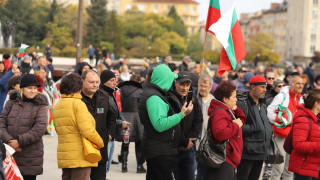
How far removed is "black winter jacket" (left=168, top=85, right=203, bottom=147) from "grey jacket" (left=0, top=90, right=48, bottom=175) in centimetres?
144

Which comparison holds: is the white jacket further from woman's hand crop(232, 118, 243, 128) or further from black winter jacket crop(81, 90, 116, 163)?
black winter jacket crop(81, 90, 116, 163)

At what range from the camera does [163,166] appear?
7.37 metres

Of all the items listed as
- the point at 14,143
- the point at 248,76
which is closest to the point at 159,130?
the point at 14,143

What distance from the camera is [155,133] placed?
7.32m

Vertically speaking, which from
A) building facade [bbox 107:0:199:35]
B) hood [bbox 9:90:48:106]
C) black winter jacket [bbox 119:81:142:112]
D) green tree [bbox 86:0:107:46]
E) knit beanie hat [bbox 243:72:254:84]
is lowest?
black winter jacket [bbox 119:81:142:112]

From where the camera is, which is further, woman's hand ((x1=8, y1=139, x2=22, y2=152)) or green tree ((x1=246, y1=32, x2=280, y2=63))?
green tree ((x1=246, y1=32, x2=280, y2=63))

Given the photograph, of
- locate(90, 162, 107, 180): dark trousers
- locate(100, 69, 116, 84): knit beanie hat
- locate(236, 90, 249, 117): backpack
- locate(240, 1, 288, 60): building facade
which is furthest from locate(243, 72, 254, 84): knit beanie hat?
locate(240, 1, 288, 60): building facade

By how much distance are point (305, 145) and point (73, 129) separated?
8.31 feet

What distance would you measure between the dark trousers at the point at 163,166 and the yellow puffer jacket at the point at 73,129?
2.12 ft

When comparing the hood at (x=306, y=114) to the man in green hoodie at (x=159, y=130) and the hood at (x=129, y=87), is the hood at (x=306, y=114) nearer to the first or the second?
the man in green hoodie at (x=159, y=130)

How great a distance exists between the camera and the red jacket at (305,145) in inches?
294

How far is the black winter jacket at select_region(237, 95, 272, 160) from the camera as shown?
835cm

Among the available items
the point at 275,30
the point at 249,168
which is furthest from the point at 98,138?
the point at 275,30

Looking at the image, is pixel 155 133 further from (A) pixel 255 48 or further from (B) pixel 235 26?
(A) pixel 255 48
